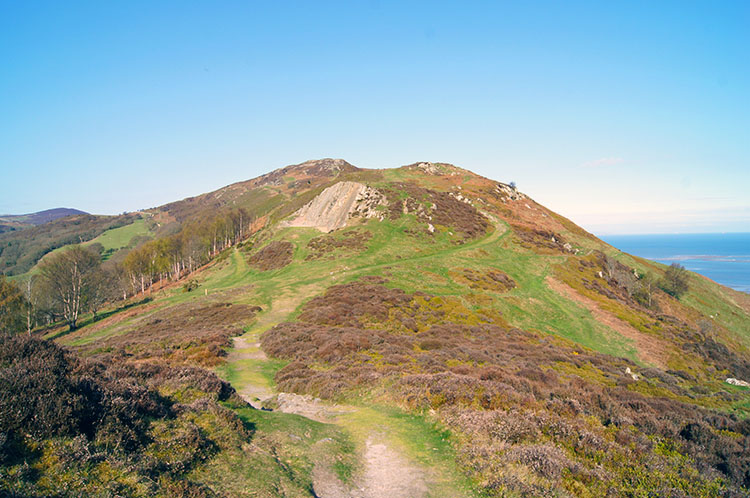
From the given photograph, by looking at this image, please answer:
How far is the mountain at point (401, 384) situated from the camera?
8.32 metres

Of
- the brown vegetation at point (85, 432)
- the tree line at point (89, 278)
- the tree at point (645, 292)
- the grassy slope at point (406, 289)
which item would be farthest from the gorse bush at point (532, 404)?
the tree line at point (89, 278)

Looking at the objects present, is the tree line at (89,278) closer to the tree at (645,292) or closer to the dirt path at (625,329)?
the dirt path at (625,329)

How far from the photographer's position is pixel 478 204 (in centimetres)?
9175

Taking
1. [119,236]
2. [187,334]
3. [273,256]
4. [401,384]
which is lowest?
[187,334]

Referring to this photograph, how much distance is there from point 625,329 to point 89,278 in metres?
79.1

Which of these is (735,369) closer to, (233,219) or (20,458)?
Result: (20,458)

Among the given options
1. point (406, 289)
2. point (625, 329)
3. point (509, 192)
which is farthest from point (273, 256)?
point (509, 192)

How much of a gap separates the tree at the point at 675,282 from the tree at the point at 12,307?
120835 mm

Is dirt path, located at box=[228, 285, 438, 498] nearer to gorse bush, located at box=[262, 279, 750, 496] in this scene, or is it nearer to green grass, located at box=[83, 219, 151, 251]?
gorse bush, located at box=[262, 279, 750, 496]

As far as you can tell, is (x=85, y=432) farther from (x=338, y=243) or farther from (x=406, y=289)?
(x=338, y=243)

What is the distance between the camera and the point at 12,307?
156 feet

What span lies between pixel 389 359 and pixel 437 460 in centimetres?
1145

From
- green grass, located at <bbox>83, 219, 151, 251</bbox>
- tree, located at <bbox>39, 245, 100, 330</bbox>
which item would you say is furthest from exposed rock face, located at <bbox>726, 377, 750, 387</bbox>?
green grass, located at <bbox>83, 219, 151, 251</bbox>

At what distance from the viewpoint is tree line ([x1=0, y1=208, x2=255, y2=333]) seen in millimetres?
48844
